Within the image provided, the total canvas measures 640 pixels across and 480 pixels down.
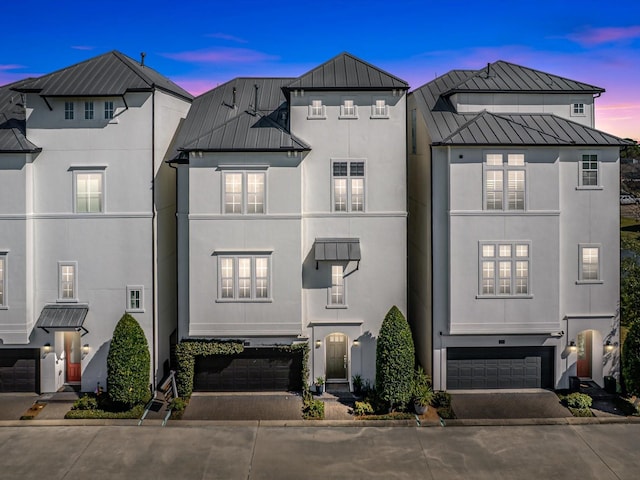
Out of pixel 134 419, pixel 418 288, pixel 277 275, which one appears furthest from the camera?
pixel 418 288

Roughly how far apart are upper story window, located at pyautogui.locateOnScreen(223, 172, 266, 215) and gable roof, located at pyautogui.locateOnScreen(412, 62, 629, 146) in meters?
6.56

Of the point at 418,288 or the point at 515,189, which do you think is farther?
the point at 418,288

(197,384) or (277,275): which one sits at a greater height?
(277,275)

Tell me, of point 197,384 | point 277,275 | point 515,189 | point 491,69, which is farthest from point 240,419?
point 491,69

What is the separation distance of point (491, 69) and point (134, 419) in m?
19.3

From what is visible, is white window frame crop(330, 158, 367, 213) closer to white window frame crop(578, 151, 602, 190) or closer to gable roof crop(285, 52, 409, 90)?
gable roof crop(285, 52, 409, 90)

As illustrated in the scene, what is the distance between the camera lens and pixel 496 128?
2281 centimetres

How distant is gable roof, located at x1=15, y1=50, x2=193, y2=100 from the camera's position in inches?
885

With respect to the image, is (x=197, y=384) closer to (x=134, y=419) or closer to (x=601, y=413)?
(x=134, y=419)

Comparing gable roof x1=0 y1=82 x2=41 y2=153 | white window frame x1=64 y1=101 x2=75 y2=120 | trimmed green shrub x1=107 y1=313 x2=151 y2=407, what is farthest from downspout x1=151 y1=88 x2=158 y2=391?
gable roof x1=0 y1=82 x2=41 y2=153

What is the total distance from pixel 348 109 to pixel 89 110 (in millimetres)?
9619

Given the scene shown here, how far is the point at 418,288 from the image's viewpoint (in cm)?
2492

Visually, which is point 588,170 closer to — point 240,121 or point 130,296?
point 240,121

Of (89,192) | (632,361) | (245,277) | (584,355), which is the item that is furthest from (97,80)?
(632,361)
